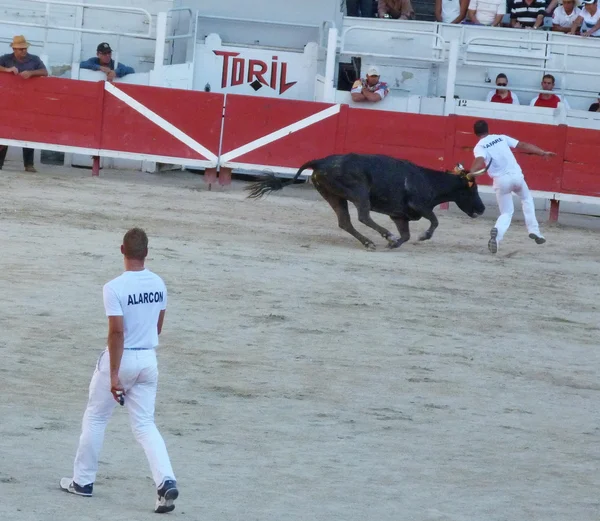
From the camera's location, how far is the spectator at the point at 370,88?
57.5 feet

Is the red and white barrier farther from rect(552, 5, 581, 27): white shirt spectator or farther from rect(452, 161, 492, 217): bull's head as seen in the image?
rect(552, 5, 581, 27): white shirt spectator

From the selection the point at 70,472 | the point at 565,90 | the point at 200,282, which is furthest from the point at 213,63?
the point at 70,472

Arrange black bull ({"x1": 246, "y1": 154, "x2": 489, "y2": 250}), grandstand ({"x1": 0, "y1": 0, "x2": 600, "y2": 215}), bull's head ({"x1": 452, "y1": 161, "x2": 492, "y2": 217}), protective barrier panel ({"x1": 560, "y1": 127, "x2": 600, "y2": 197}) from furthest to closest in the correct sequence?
grandstand ({"x1": 0, "y1": 0, "x2": 600, "y2": 215}) → protective barrier panel ({"x1": 560, "y1": 127, "x2": 600, "y2": 197}) → bull's head ({"x1": 452, "y1": 161, "x2": 492, "y2": 217}) → black bull ({"x1": 246, "y1": 154, "x2": 489, "y2": 250})

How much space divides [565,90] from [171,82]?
5.71 metres

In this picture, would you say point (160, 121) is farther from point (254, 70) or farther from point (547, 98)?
point (547, 98)

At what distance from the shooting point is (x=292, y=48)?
19.2m

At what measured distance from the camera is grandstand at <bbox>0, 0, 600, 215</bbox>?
60.8 ft

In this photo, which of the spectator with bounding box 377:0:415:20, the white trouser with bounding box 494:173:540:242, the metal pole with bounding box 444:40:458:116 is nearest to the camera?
the white trouser with bounding box 494:173:540:242

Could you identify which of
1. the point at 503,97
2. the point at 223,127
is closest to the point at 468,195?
the point at 223,127

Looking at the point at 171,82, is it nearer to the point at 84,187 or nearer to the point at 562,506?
the point at 84,187

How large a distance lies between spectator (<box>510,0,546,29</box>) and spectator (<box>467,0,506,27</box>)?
21 centimetres

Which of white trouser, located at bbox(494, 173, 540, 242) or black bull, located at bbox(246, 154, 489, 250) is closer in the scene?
black bull, located at bbox(246, 154, 489, 250)

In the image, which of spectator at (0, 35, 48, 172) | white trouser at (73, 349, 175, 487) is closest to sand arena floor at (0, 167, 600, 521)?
white trouser at (73, 349, 175, 487)

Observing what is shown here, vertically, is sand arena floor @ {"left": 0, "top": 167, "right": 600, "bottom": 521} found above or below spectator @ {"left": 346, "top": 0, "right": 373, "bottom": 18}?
below
